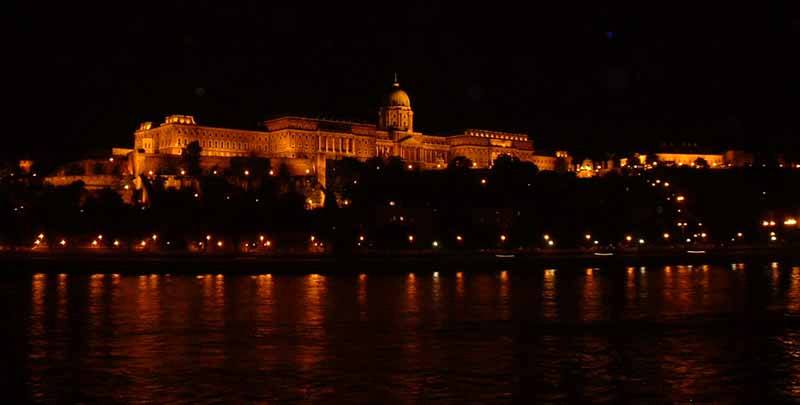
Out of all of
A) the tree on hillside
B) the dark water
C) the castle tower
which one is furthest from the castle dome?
the dark water

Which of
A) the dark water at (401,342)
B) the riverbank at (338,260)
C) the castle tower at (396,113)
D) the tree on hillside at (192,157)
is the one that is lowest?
the dark water at (401,342)

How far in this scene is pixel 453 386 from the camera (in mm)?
15508

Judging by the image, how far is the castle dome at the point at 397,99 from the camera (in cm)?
9906

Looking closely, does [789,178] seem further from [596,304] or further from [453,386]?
[453,386]

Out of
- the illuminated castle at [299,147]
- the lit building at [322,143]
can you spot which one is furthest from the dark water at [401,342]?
the lit building at [322,143]

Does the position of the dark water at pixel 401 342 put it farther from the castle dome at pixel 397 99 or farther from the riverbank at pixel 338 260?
the castle dome at pixel 397 99

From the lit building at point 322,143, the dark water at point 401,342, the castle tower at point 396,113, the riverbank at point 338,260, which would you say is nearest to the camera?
the dark water at point 401,342

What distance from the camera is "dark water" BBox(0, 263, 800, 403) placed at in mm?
15367

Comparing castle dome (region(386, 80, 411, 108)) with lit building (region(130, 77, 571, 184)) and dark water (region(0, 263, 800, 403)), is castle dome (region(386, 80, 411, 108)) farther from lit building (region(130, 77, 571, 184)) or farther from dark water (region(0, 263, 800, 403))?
dark water (region(0, 263, 800, 403))

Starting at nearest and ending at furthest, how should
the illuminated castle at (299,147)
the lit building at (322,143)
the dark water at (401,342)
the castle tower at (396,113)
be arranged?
the dark water at (401,342), the illuminated castle at (299,147), the lit building at (322,143), the castle tower at (396,113)

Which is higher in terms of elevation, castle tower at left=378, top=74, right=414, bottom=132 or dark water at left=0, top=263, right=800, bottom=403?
castle tower at left=378, top=74, right=414, bottom=132

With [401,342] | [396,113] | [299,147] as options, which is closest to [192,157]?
[299,147]

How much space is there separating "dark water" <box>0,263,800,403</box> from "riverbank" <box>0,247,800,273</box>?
7161 mm

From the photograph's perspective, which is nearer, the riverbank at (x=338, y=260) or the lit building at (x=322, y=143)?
the riverbank at (x=338, y=260)
